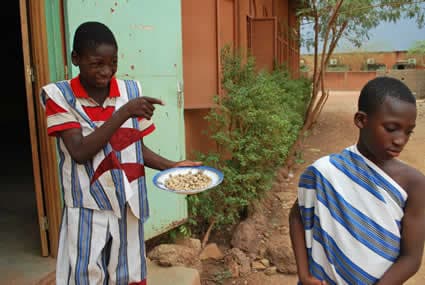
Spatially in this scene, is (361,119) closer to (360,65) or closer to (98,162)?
(98,162)

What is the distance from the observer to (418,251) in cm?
137

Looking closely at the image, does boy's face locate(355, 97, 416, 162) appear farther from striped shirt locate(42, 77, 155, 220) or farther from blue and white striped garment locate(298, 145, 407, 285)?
striped shirt locate(42, 77, 155, 220)

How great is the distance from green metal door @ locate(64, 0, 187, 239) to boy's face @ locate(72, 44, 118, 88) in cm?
140

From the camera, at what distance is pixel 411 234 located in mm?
1354

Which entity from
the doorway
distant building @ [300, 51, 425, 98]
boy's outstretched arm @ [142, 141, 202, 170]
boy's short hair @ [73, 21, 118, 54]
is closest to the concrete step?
the doorway

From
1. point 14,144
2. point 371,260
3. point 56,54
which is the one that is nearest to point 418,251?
point 371,260

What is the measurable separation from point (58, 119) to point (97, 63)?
0.26 metres

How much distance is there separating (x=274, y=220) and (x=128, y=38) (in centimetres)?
283

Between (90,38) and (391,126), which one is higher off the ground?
(90,38)

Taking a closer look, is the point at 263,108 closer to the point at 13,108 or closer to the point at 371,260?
the point at 371,260

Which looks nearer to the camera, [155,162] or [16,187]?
[155,162]

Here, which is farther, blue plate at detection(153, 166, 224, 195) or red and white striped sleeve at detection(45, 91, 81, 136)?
blue plate at detection(153, 166, 224, 195)

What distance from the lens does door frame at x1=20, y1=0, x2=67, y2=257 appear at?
102 inches

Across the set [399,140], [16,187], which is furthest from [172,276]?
[16,187]
